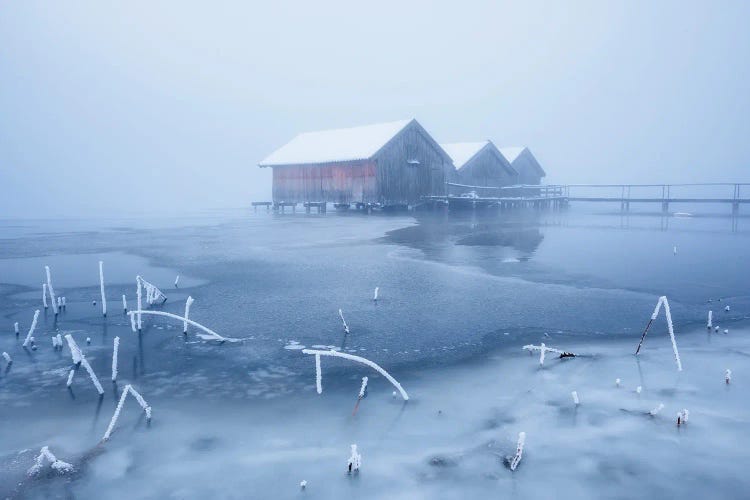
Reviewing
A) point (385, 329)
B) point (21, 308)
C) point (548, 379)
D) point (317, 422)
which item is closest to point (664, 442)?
point (548, 379)

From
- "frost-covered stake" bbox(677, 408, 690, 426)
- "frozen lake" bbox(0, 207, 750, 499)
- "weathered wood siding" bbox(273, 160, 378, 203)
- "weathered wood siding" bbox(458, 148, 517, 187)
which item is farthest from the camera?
"weathered wood siding" bbox(458, 148, 517, 187)

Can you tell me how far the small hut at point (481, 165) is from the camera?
45906 mm

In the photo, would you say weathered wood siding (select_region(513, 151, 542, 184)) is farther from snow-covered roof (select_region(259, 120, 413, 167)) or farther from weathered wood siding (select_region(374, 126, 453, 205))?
snow-covered roof (select_region(259, 120, 413, 167))

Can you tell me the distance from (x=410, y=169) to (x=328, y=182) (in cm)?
655

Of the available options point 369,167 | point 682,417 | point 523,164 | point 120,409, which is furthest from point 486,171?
point 120,409

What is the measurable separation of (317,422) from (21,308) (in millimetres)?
8024

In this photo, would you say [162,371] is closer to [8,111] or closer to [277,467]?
[277,467]

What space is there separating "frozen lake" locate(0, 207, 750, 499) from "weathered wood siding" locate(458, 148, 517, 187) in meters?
33.0

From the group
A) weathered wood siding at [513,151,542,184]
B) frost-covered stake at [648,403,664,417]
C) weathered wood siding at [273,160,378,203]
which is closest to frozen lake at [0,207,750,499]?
frost-covered stake at [648,403,664,417]

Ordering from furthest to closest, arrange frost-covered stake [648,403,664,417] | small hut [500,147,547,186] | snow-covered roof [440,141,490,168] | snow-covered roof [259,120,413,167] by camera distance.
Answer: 1. small hut [500,147,547,186]
2. snow-covered roof [440,141,490,168]
3. snow-covered roof [259,120,413,167]
4. frost-covered stake [648,403,664,417]

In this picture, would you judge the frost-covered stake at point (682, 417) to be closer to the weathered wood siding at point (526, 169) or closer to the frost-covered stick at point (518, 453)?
the frost-covered stick at point (518, 453)

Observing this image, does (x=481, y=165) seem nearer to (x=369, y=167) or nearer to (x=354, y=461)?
(x=369, y=167)

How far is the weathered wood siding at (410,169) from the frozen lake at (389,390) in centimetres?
2562

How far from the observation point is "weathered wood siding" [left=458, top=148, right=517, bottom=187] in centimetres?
4609
